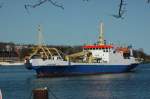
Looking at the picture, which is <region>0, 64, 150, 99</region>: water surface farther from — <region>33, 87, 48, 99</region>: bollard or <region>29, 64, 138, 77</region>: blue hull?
<region>33, 87, 48, 99</region>: bollard

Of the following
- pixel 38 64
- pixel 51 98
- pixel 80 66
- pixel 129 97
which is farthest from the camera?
pixel 80 66

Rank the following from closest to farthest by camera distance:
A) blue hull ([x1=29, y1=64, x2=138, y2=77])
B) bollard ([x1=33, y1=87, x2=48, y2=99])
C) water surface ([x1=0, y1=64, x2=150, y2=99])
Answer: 1. bollard ([x1=33, y1=87, x2=48, y2=99])
2. water surface ([x1=0, y1=64, x2=150, y2=99])
3. blue hull ([x1=29, y1=64, x2=138, y2=77])

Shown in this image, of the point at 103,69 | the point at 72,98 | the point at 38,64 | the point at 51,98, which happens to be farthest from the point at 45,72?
the point at 51,98

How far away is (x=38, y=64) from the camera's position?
71.1 meters

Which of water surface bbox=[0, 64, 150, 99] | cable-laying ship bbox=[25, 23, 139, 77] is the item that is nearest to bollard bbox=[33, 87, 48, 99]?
water surface bbox=[0, 64, 150, 99]

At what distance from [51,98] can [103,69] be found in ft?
155

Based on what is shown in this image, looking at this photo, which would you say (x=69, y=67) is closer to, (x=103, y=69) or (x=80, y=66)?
(x=80, y=66)

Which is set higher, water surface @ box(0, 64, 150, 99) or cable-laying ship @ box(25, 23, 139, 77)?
cable-laying ship @ box(25, 23, 139, 77)

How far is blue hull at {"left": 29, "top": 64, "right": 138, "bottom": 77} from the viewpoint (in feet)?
235

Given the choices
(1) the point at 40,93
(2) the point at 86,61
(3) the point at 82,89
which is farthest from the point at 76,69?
(1) the point at 40,93

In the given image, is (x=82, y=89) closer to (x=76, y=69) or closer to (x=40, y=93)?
(x=76, y=69)

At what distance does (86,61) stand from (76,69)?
4889mm

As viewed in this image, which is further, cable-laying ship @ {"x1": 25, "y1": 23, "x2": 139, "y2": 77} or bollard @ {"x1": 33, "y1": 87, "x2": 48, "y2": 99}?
cable-laying ship @ {"x1": 25, "y1": 23, "x2": 139, "y2": 77}

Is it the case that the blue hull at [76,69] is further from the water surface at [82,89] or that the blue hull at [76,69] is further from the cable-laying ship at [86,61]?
the water surface at [82,89]
